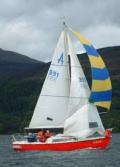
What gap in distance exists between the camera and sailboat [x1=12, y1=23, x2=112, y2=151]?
44.8 metres

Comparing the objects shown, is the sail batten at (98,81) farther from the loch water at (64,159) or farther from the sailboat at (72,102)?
the loch water at (64,159)

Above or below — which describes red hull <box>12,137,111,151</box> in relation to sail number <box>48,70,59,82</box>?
below

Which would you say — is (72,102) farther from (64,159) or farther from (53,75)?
(64,159)

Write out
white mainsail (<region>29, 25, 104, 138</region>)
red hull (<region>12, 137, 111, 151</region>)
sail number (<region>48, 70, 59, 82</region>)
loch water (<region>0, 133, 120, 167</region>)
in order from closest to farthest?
loch water (<region>0, 133, 120, 167</region>) < red hull (<region>12, 137, 111, 151</region>) < white mainsail (<region>29, 25, 104, 138</region>) < sail number (<region>48, 70, 59, 82</region>)

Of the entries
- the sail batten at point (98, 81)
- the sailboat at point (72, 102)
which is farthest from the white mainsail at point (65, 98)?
the sail batten at point (98, 81)

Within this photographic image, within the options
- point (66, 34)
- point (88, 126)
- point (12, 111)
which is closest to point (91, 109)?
point (88, 126)

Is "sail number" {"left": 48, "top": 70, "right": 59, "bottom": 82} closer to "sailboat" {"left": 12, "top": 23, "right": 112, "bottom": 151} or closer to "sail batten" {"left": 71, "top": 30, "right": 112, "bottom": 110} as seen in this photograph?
"sailboat" {"left": 12, "top": 23, "right": 112, "bottom": 151}

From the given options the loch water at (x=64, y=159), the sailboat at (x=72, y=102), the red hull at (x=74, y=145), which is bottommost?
the loch water at (x=64, y=159)

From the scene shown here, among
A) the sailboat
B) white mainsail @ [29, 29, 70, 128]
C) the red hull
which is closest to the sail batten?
the sailboat

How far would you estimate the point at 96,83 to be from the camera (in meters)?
44.4

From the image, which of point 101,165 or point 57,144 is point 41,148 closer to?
point 57,144

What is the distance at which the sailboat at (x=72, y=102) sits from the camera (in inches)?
1763

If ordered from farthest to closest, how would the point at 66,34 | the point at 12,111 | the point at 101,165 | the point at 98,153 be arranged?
the point at 12,111 < the point at 66,34 < the point at 98,153 < the point at 101,165

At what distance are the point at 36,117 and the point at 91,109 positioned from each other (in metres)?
5.65
